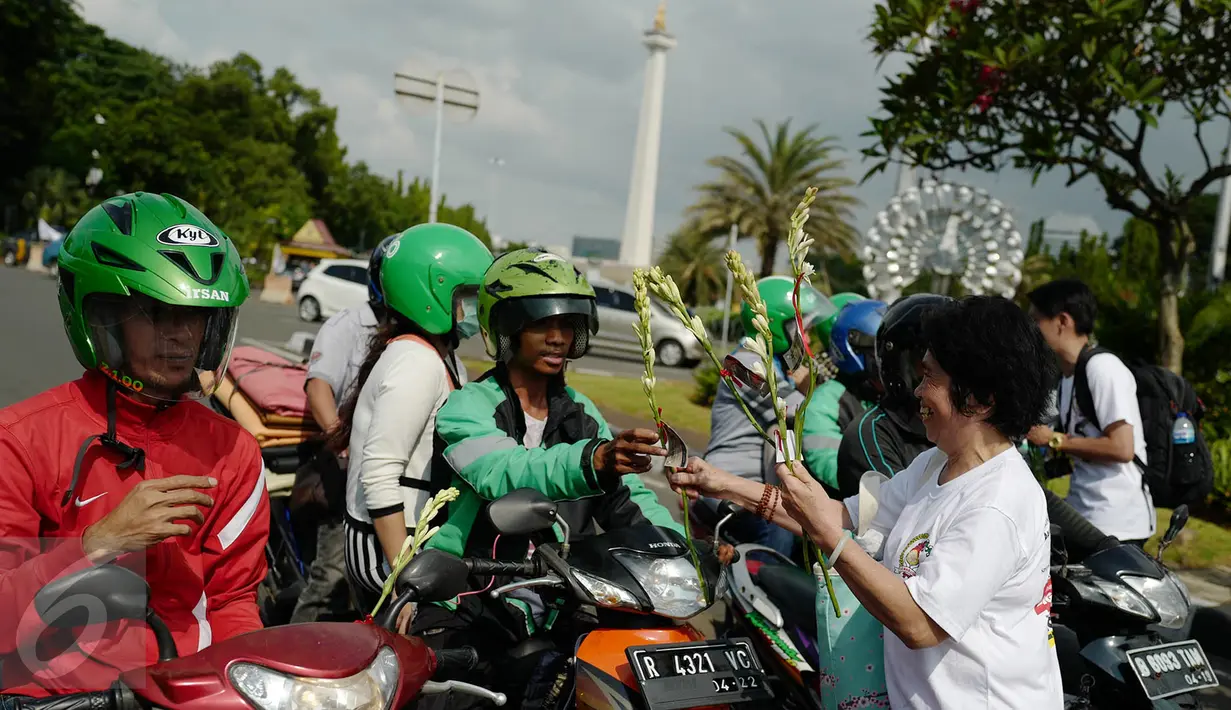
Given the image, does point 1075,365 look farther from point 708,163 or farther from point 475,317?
point 708,163

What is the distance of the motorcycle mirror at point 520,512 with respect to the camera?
2.31 m

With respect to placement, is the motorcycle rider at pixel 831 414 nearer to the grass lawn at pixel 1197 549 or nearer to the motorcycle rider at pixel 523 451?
the motorcycle rider at pixel 523 451

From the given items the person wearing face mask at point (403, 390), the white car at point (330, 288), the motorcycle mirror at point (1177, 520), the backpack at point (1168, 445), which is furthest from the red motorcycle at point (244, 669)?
the white car at point (330, 288)

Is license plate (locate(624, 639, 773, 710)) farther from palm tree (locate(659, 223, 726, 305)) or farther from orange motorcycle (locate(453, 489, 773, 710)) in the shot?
palm tree (locate(659, 223, 726, 305))

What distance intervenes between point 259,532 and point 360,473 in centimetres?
97

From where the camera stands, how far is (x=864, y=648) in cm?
238

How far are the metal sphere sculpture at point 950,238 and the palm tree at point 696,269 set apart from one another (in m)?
30.6

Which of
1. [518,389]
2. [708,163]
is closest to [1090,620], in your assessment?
[518,389]

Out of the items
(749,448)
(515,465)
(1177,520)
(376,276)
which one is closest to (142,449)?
(515,465)

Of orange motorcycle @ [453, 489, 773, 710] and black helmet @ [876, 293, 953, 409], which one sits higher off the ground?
black helmet @ [876, 293, 953, 409]

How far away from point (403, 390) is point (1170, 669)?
262 centimetres

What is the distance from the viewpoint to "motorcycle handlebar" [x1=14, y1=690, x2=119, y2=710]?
1457 millimetres

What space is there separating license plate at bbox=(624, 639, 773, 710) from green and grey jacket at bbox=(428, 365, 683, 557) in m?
0.44

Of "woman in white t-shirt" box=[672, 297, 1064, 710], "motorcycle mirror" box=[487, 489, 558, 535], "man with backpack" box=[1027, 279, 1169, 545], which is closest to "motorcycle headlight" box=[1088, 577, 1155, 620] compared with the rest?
"man with backpack" box=[1027, 279, 1169, 545]
